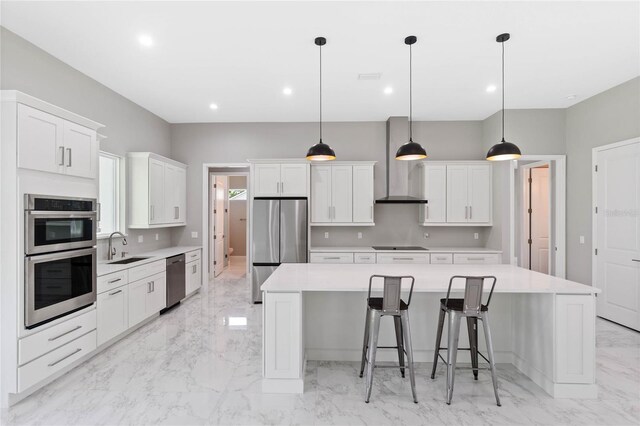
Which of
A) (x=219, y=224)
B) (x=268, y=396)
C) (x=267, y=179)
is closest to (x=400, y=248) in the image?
(x=267, y=179)

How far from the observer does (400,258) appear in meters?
4.84

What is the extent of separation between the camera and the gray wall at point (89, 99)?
2799 mm

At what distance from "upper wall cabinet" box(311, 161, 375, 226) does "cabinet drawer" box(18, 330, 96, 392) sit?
3.21 m

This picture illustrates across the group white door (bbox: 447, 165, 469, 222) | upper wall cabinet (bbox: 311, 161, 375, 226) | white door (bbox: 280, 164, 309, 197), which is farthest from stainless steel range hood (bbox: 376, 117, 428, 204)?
white door (bbox: 280, 164, 309, 197)

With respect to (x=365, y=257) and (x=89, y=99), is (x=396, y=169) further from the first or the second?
(x=89, y=99)

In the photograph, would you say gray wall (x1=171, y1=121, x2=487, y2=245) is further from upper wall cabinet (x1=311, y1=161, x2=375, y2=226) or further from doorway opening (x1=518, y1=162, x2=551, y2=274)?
doorway opening (x1=518, y1=162, x2=551, y2=274)

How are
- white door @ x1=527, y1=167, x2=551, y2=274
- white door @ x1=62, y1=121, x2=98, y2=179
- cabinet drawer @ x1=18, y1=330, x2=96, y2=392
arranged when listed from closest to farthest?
cabinet drawer @ x1=18, y1=330, x2=96, y2=392
white door @ x1=62, y1=121, x2=98, y2=179
white door @ x1=527, y1=167, x2=551, y2=274

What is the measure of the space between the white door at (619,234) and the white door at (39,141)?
6063 millimetres

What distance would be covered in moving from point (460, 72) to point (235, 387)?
400 centimetres

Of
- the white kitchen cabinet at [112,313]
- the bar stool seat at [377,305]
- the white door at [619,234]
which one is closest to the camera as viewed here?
the bar stool seat at [377,305]

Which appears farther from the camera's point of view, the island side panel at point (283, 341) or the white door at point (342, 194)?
the white door at point (342, 194)

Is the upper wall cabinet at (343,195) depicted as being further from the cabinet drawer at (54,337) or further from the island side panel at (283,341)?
the cabinet drawer at (54,337)

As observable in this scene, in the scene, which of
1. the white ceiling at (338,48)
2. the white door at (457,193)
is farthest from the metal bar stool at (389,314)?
the white door at (457,193)

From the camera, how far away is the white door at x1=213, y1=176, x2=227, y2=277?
682 centimetres
